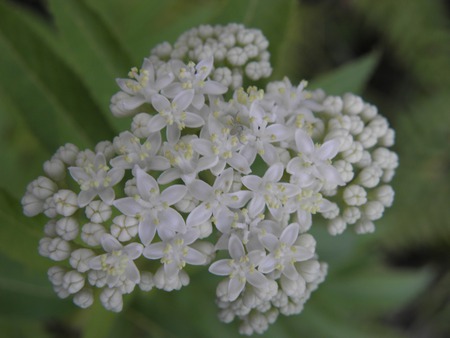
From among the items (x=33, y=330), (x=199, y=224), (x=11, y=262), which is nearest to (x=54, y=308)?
(x=11, y=262)

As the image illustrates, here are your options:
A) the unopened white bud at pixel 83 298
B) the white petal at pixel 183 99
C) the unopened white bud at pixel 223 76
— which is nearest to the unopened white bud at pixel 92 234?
the unopened white bud at pixel 83 298

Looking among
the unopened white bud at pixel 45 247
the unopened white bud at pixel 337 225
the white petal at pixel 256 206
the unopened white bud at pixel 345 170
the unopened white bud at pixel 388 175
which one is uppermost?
the unopened white bud at pixel 388 175

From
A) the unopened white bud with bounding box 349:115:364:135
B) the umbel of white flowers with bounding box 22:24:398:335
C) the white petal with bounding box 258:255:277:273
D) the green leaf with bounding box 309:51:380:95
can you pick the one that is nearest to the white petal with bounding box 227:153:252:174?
the umbel of white flowers with bounding box 22:24:398:335

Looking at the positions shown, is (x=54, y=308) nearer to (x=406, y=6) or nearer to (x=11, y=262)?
(x=11, y=262)

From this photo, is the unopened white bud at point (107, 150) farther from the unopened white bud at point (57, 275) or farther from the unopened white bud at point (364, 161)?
the unopened white bud at point (364, 161)

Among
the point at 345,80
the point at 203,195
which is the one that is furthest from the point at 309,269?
the point at 345,80

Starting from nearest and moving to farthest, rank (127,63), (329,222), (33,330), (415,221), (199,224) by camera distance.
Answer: (199,224)
(329,222)
(127,63)
(33,330)
(415,221)

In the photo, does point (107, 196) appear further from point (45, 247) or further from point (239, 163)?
point (239, 163)

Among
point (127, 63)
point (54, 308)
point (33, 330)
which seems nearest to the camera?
point (127, 63)
